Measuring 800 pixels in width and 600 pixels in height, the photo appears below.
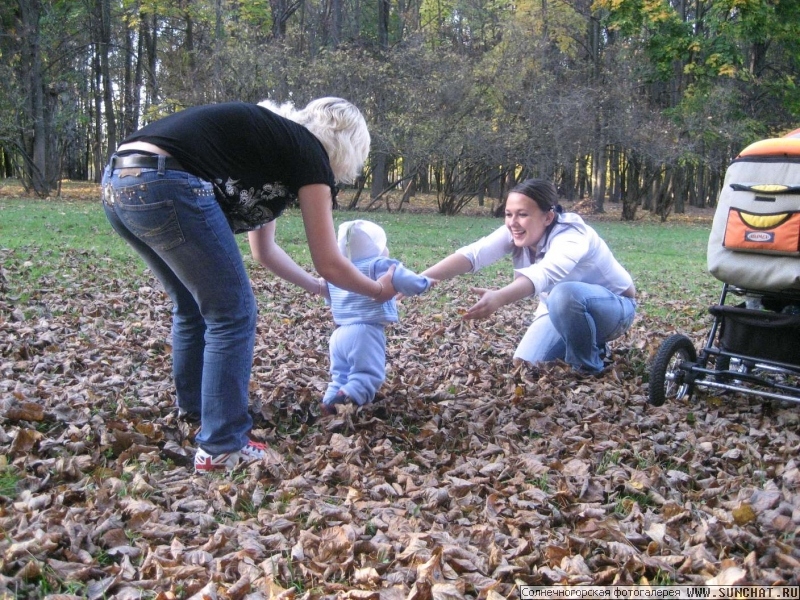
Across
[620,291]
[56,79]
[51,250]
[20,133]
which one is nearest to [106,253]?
[51,250]

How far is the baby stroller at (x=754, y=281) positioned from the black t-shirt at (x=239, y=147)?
2.40 metres

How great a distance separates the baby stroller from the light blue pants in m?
1.66

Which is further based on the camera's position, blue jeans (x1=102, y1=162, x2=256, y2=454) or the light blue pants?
the light blue pants

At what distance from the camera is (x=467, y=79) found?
80.5 ft

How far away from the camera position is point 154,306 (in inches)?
287

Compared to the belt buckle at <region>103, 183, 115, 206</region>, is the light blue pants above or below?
below

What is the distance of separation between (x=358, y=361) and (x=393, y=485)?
3.41 ft

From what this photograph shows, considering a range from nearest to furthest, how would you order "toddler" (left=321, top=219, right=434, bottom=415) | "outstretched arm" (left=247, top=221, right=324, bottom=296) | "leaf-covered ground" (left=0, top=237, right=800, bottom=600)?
"leaf-covered ground" (left=0, top=237, right=800, bottom=600) < "outstretched arm" (left=247, top=221, right=324, bottom=296) < "toddler" (left=321, top=219, right=434, bottom=415)

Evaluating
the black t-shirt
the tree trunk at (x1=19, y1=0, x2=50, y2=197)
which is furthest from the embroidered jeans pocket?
the tree trunk at (x1=19, y1=0, x2=50, y2=197)

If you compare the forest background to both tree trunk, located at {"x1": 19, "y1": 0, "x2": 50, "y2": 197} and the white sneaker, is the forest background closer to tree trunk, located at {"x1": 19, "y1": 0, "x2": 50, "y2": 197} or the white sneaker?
tree trunk, located at {"x1": 19, "y1": 0, "x2": 50, "y2": 197}

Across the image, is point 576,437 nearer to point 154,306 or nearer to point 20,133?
point 154,306

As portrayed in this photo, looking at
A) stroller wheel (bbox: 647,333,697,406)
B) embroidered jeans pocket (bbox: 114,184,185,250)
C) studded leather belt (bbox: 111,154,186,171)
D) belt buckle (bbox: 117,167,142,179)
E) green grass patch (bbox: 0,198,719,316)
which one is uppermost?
studded leather belt (bbox: 111,154,186,171)

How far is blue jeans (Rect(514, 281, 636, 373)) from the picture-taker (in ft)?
16.0

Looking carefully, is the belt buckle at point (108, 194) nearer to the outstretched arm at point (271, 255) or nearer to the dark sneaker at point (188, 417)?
the outstretched arm at point (271, 255)
